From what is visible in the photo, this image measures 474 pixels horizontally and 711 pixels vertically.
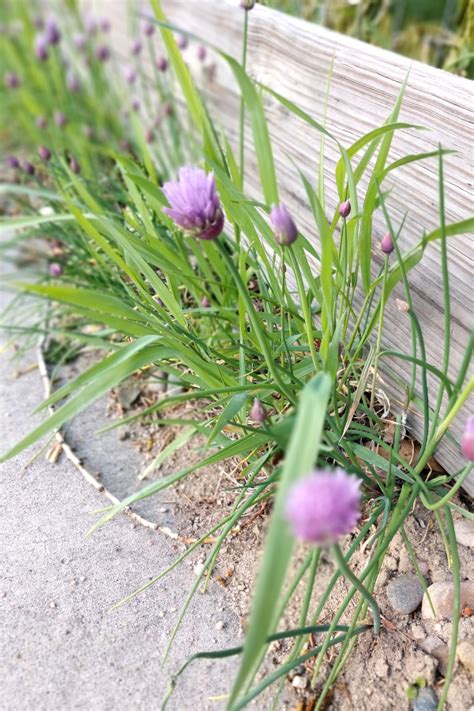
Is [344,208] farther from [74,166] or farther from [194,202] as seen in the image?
[74,166]

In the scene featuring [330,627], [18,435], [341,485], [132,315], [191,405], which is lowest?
[18,435]

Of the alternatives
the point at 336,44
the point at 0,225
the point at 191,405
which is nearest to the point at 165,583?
the point at 191,405

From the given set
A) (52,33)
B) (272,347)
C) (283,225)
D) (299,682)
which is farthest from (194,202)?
(52,33)

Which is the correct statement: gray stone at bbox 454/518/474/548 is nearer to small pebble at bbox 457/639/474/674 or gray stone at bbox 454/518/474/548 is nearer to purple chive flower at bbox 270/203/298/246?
small pebble at bbox 457/639/474/674

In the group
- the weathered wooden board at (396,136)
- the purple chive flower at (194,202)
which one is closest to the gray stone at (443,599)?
the weathered wooden board at (396,136)

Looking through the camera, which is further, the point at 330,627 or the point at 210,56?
the point at 210,56

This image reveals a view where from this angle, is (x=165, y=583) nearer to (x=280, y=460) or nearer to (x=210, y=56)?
(x=280, y=460)
